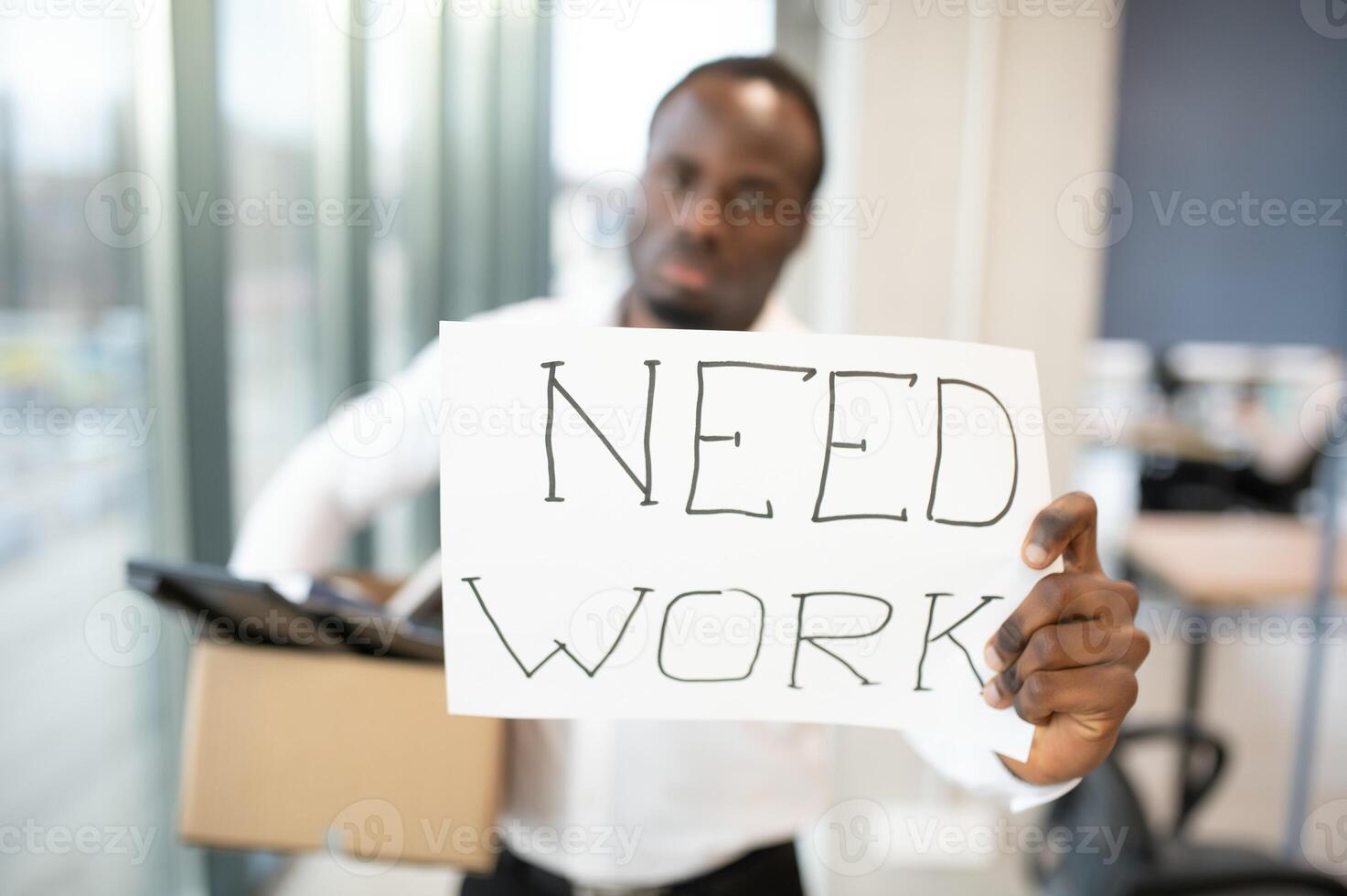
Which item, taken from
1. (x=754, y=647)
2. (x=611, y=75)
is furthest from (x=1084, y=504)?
(x=611, y=75)

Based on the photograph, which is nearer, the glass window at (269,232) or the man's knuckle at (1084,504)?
the man's knuckle at (1084,504)

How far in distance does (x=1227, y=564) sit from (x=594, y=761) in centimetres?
233

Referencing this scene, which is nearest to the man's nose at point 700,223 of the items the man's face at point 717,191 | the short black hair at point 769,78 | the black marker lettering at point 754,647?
the man's face at point 717,191

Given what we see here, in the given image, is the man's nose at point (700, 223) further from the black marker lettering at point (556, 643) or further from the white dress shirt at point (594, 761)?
the black marker lettering at point (556, 643)

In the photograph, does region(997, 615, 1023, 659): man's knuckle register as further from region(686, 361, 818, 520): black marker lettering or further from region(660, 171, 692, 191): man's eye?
region(660, 171, 692, 191): man's eye

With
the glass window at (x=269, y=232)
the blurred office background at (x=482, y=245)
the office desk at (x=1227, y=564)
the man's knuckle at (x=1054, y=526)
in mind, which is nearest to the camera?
the man's knuckle at (x=1054, y=526)

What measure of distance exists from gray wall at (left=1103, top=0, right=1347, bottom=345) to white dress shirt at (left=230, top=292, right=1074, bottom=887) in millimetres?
2123

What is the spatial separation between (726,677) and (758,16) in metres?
3.14

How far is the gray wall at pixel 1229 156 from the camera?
244 cm

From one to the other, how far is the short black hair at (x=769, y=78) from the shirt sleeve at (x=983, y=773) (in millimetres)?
609

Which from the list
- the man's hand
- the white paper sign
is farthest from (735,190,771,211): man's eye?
the man's hand

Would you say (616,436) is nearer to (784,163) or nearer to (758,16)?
(784,163)

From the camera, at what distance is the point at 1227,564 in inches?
100

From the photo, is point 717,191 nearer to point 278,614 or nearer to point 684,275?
point 684,275
